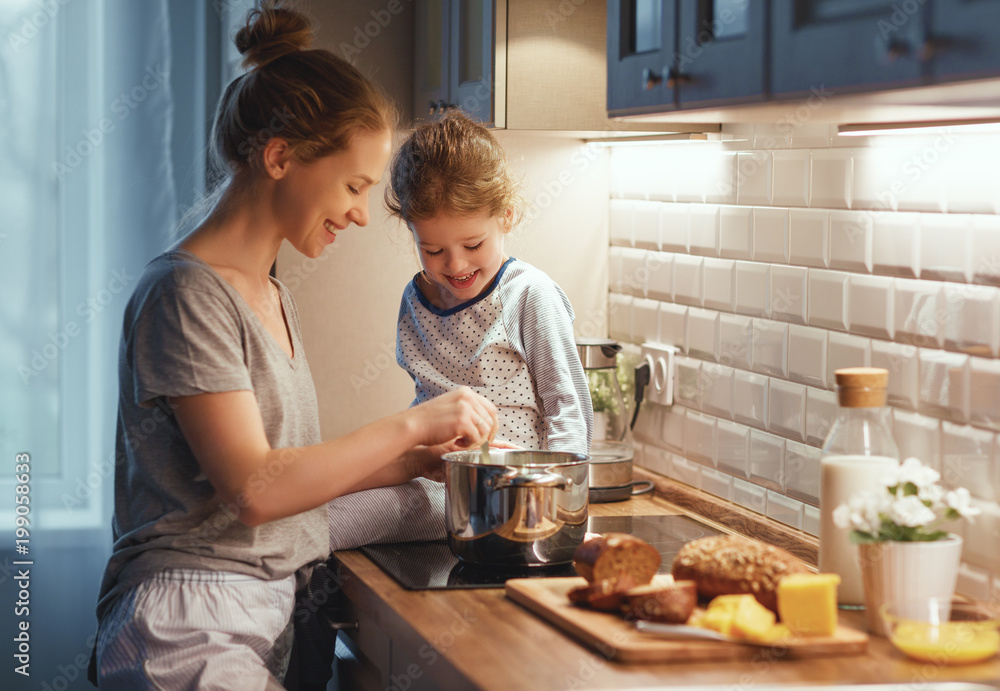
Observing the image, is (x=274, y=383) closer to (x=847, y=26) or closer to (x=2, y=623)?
(x=847, y=26)

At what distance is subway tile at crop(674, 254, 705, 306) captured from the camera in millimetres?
1960

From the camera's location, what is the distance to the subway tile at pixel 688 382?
77.8 inches

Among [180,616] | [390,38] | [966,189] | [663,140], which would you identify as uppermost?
[390,38]

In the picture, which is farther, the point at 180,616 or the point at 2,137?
the point at 2,137

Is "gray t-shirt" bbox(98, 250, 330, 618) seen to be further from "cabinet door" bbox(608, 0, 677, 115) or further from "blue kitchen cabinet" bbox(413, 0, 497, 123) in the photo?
"blue kitchen cabinet" bbox(413, 0, 497, 123)

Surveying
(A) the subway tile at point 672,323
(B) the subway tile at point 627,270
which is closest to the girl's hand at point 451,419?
(A) the subway tile at point 672,323

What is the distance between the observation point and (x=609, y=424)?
6.82ft

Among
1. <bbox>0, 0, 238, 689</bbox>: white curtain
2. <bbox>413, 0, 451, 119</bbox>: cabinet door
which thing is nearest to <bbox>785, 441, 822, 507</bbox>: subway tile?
<bbox>413, 0, 451, 119</bbox>: cabinet door

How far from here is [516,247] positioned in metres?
2.24

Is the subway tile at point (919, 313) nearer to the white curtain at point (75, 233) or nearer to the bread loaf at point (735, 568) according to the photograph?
the bread loaf at point (735, 568)

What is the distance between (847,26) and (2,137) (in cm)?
174

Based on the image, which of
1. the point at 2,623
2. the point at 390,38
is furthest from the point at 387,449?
the point at 2,623

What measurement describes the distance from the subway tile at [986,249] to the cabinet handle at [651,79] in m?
0.42

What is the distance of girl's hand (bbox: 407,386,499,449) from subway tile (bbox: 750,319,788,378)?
570mm
